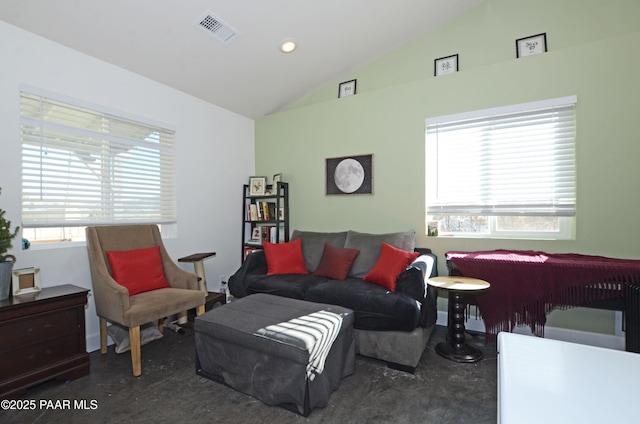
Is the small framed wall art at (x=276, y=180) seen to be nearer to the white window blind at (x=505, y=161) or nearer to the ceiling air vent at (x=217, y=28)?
the ceiling air vent at (x=217, y=28)

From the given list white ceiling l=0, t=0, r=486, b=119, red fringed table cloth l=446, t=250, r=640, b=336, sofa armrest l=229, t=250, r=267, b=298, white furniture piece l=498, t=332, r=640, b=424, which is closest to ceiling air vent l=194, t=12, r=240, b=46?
white ceiling l=0, t=0, r=486, b=119

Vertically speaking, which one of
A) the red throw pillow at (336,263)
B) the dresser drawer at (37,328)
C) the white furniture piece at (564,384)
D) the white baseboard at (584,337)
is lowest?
the white baseboard at (584,337)

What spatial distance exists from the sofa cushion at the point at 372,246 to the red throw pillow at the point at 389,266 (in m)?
0.16

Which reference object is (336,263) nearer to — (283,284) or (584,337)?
(283,284)

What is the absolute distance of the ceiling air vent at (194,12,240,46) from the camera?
2.62 metres

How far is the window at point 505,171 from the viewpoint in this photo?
2.76 metres

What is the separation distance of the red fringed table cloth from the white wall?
8.98 feet

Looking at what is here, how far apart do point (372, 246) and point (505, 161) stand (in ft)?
4.84

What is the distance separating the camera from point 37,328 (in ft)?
6.82

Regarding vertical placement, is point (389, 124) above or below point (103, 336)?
above

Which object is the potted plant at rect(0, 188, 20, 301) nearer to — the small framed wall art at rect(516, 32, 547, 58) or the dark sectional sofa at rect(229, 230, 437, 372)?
the dark sectional sofa at rect(229, 230, 437, 372)

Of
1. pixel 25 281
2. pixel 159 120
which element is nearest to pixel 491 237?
pixel 159 120

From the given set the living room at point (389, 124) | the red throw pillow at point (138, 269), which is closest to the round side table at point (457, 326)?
the living room at point (389, 124)

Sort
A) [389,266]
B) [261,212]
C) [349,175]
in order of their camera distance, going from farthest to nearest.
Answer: [261,212] → [349,175] → [389,266]
